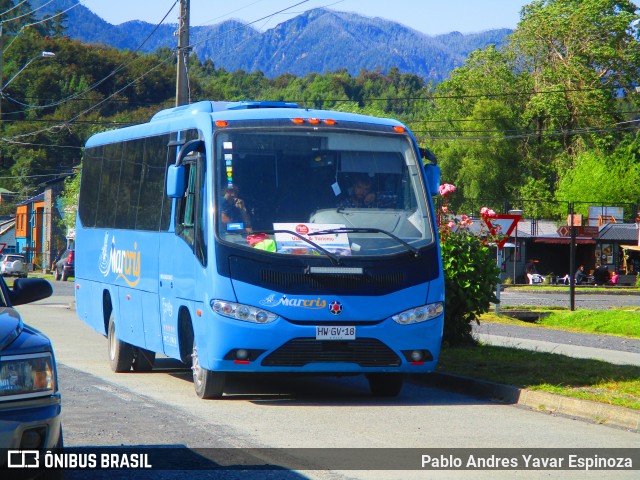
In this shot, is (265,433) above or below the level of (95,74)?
below

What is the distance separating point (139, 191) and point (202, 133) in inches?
108

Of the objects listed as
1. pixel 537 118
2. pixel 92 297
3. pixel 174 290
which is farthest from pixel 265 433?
pixel 537 118

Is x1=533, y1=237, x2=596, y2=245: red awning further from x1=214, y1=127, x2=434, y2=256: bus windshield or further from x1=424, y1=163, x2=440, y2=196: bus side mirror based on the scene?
x1=214, y1=127, x2=434, y2=256: bus windshield

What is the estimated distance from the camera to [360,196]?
38.6 ft

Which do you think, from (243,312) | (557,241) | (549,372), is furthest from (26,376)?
(557,241)

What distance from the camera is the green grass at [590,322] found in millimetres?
24328

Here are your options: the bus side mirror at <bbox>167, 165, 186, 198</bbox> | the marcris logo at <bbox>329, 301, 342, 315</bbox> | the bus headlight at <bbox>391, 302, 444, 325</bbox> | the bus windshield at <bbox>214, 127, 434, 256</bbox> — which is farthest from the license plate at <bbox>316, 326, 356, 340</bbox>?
the bus side mirror at <bbox>167, 165, 186, 198</bbox>

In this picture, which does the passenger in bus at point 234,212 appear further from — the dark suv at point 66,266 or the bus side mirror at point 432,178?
the dark suv at point 66,266

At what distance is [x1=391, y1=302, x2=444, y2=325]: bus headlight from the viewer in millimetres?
11242

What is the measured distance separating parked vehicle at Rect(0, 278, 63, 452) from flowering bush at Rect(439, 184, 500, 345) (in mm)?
10190

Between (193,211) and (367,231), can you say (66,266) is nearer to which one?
(193,211)

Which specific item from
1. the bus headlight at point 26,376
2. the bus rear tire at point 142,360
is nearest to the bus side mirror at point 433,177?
the bus rear tire at point 142,360

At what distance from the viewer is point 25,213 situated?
11606 cm

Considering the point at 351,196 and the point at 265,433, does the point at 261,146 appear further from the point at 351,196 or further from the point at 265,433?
the point at 265,433
